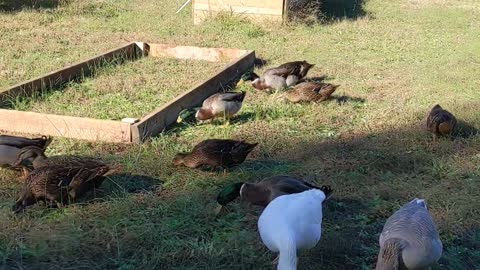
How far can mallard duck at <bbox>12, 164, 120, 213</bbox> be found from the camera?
4.18 m

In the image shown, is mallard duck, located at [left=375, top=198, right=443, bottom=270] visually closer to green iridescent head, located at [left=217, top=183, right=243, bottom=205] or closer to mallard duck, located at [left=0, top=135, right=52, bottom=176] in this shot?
green iridescent head, located at [left=217, top=183, right=243, bottom=205]

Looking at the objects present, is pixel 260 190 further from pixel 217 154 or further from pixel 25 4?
pixel 25 4

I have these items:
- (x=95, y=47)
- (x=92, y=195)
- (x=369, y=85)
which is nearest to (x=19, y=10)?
(x=95, y=47)

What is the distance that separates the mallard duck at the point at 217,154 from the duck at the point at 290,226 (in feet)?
4.29

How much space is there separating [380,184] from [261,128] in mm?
1677

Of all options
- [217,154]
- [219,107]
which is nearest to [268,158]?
[217,154]

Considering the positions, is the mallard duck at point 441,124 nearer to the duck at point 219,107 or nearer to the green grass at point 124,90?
the duck at point 219,107

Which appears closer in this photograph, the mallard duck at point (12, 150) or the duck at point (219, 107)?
the mallard duck at point (12, 150)

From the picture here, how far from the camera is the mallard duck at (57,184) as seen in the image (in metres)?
4.18

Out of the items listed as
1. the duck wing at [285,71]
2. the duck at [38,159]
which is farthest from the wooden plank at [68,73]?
the duck wing at [285,71]

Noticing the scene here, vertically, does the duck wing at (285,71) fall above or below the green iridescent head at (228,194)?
below

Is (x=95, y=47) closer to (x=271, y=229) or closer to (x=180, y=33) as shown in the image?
(x=180, y=33)

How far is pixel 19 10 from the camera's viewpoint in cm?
1209

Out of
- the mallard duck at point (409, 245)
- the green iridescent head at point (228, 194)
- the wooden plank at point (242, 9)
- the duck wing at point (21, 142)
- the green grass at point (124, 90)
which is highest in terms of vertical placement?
the mallard duck at point (409, 245)
